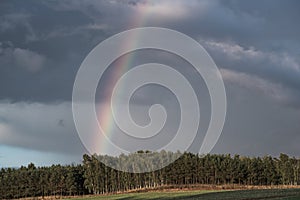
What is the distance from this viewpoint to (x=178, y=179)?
166625 mm

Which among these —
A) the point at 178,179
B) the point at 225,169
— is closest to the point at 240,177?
the point at 225,169

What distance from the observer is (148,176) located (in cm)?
17012

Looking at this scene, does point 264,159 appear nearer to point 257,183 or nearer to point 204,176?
point 257,183

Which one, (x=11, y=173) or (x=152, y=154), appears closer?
(x=11, y=173)

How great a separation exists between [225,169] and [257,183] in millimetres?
11231

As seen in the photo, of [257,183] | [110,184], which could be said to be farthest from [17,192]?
[257,183]

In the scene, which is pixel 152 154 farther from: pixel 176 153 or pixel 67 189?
pixel 67 189

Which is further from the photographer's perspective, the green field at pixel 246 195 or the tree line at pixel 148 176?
the tree line at pixel 148 176

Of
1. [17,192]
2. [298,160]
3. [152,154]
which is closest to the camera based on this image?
[17,192]

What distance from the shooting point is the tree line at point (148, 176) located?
160750mm

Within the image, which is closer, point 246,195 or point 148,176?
point 246,195

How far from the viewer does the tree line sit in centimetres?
16075

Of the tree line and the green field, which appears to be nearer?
the green field

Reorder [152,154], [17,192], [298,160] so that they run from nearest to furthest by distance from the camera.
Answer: [17,192] → [298,160] → [152,154]
